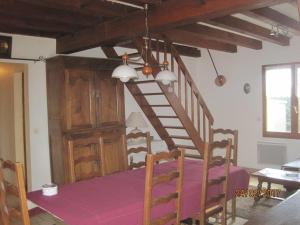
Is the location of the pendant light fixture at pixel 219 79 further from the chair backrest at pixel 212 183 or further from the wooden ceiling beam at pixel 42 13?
the chair backrest at pixel 212 183

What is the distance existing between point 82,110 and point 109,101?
46 centimetres

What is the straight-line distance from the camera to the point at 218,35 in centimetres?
444

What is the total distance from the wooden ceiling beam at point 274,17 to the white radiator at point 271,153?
2.13 m

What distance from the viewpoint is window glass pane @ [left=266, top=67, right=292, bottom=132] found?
216 inches

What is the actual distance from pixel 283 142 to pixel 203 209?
3.59m

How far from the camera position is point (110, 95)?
4320mm

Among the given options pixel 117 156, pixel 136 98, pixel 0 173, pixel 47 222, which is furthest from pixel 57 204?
pixel 136 98

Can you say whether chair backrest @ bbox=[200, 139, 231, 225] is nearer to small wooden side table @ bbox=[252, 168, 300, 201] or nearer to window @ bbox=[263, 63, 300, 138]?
small wooden side table @ bbox=[252, 168, 300, 201]

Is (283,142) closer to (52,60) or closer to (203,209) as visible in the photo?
(203,209)

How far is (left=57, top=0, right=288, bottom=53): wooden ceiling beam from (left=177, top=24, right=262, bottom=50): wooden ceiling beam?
932mm

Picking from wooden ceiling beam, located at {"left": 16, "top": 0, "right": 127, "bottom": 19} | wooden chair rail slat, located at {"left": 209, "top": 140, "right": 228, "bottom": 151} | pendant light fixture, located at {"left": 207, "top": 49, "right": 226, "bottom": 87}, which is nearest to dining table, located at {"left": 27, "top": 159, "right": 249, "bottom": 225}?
wooden chair rail slat, located at {"left": 209, "top": 140, "right": 228, "bottom": 151}

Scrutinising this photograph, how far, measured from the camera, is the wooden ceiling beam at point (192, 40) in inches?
169

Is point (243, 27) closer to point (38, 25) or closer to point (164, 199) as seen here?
point (38, 25)

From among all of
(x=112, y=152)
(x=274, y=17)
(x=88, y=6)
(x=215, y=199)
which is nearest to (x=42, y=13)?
(x=88, y=6)
